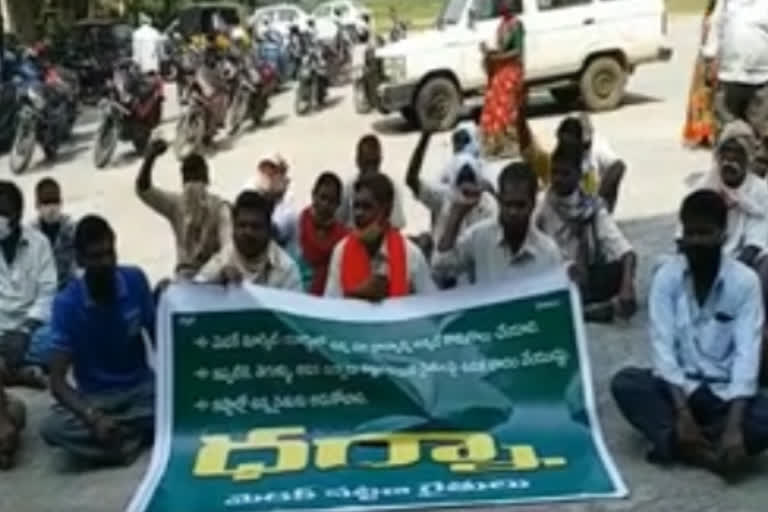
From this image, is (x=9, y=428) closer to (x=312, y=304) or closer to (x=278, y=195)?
(x=312, y=304)

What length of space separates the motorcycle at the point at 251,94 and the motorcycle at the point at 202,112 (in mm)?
418

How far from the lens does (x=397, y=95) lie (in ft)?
60.6

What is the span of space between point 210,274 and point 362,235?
684 millimetres

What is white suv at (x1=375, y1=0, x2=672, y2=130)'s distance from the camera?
720 inches

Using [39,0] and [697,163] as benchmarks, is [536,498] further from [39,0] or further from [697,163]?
[39,0]

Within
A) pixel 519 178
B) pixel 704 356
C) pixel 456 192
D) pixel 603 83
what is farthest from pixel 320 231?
pixel 603 83

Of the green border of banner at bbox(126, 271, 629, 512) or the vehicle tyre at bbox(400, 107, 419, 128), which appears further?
the vehicle tyre at bbox(400, 107, 419, 128)

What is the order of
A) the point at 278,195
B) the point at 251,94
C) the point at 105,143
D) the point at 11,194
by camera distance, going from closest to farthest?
the point at 11,194 < the point at 278,195 < the point at 105,143 < the point at 251,94

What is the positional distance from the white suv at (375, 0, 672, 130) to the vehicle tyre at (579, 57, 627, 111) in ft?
0.04

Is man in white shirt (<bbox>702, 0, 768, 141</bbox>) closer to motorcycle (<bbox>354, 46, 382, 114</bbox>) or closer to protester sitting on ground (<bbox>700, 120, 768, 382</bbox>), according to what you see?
protester sitting on ground (<bbox>700, 120, 768, 382</bbox>)

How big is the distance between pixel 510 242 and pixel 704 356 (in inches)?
48.6

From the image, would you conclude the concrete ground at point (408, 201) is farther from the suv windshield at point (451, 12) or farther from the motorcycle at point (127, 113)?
the suv windshield at point (451, 12)

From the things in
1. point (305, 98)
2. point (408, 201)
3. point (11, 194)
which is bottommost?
point (305, 98)

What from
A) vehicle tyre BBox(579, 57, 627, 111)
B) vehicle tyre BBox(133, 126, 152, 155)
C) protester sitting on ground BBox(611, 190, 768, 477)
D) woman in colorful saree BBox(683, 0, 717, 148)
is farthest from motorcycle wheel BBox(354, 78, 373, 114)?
protester sitting on ground BBox(611, 190, 768, 477)
